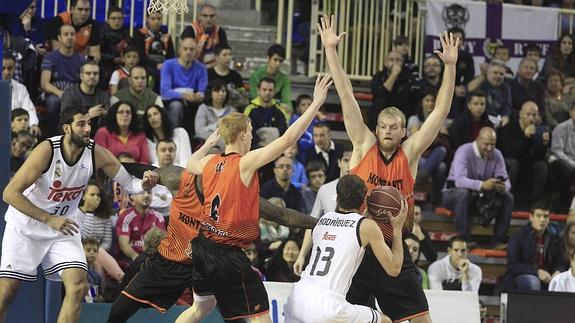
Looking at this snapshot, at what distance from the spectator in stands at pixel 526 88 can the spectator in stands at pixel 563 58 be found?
2.10ft

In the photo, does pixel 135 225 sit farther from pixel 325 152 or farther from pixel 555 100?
pixel 555 100

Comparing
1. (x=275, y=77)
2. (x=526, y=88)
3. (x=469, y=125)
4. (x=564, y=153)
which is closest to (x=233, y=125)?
(x=275, y=77)

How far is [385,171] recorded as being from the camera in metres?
11.4

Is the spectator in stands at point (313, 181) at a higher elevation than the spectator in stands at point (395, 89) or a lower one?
lower

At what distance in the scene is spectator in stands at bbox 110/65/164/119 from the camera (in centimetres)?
1673

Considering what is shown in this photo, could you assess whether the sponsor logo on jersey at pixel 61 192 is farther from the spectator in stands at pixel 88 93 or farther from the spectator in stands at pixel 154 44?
the spectator in stands at pixel 154 44

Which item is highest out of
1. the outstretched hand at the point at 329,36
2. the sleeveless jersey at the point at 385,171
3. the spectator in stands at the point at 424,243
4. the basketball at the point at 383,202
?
the outstretched hand at the point at 329,36

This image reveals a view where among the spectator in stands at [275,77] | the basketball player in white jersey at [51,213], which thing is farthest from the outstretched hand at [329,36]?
the spectator in stands at [275,77]

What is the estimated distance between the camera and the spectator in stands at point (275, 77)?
18062mm

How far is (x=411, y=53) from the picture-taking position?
20844mm

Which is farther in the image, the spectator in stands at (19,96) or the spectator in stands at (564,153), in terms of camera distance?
the spectator in stands at (564,153)

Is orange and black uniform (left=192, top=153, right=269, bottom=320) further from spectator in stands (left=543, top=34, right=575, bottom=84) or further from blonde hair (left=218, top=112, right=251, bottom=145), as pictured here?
spectator in stands (left=543, top=34, right=575, bottom=84)

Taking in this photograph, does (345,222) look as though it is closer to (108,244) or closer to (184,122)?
(108,244)

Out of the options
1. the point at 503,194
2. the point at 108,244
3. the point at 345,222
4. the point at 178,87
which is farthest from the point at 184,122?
the point at 345,222
